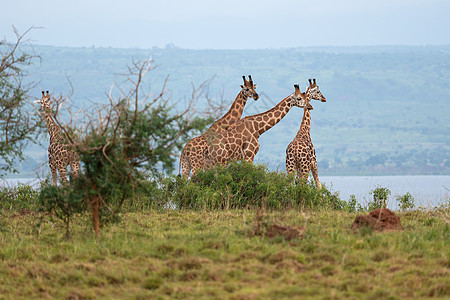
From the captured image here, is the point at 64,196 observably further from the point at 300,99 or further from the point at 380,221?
the point at 300,99

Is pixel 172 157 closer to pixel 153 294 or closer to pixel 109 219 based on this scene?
pixel 109 219

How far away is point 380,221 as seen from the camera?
11.8m

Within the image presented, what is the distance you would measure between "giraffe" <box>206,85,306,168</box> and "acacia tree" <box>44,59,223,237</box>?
583 cm

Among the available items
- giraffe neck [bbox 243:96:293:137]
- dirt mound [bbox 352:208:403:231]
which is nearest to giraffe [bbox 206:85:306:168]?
giraffe neck [bbox 243:96:293:137]

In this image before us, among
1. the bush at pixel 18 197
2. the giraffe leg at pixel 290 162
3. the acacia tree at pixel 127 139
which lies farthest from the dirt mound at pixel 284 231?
the bush at pixel 18 197

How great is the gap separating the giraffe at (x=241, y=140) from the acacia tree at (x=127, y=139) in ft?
19.1

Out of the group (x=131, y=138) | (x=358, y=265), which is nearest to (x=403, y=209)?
(x=358, y=265)

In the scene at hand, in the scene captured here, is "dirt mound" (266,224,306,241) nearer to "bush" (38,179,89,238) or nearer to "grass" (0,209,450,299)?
"grass" (0,209,450,299)

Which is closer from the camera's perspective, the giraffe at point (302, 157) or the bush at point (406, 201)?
the bush at point (406, 201)

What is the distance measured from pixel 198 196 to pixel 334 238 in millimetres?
5712

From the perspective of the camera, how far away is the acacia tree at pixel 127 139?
1080cm

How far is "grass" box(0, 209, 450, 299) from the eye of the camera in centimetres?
852

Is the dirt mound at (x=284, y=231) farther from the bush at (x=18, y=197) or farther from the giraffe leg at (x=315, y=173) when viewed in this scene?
the bush at (x=18, y=197)

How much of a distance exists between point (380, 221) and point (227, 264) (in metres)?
3.61
